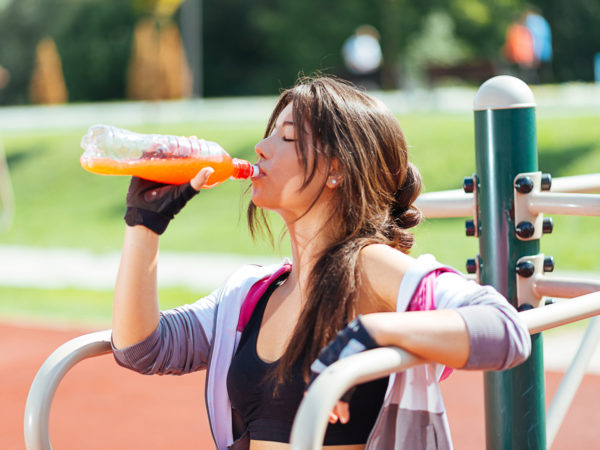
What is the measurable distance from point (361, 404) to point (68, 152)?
1419 cm

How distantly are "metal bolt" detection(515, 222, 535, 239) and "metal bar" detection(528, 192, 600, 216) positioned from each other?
0.03 meters

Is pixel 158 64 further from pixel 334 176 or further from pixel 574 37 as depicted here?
pixel 334 176

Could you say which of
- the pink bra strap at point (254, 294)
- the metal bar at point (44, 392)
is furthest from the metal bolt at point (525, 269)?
the metal bar at point (44, 392)

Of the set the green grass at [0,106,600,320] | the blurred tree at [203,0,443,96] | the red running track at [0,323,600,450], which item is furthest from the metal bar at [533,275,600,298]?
the blurred tree at [203,0,443,96]

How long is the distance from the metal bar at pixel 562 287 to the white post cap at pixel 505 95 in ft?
1.21

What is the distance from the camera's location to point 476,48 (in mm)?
29141

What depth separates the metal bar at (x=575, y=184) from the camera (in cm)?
201

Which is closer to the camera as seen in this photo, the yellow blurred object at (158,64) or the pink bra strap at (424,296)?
the pink bra strap at (424,296)

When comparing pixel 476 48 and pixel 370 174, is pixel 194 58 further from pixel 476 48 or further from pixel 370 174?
pixel 370 174

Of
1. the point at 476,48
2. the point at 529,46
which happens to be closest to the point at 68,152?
the point at 529,46

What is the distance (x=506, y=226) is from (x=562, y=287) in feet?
0.56

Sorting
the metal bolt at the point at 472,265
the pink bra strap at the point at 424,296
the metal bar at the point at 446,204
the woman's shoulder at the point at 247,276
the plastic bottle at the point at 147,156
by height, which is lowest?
the metal bolt at the point at 472,265

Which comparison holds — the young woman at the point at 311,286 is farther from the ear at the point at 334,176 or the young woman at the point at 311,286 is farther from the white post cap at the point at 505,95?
the white post cap at the point at 505,95

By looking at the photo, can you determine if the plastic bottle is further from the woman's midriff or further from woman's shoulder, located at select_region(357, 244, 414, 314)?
the woman's midriff
